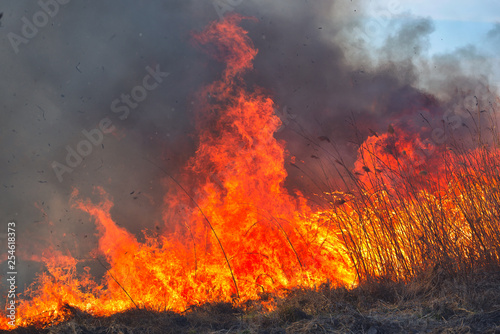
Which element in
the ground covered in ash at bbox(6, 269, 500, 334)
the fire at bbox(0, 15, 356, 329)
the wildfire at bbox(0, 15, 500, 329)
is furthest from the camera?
the fire at bbox(0, 15, 356, 329)

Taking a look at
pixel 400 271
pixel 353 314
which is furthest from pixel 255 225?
pixel 353 314

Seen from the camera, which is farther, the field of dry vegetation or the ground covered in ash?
the field of dry vegetation

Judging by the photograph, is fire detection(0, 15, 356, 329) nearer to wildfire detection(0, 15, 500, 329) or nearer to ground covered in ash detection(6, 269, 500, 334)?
wildfire detection(0, 15, 500, 329)

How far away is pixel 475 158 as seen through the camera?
423 centimetres

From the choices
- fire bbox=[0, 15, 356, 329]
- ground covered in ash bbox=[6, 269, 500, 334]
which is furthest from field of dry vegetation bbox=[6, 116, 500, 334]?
fire bbox=[0, 15, 356, 329]

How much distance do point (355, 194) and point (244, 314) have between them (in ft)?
6.16

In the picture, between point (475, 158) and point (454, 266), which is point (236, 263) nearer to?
point (454, 266)

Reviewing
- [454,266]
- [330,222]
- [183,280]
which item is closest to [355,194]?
[330,222]

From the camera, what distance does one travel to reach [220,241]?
5.42m

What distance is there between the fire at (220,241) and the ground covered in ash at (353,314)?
0.52m

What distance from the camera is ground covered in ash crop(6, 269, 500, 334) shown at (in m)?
2.87

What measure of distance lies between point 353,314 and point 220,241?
271 cm

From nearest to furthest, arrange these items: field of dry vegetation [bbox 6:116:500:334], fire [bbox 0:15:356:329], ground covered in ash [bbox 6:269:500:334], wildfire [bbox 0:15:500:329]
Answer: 1. ground covered in ash [bbox 6:269:500:334]
2. field of dry vegetation [bbox 6:116:500:334]
3. wildfire [bbox 0:15:500:329]
4. fire [bbox 0:15:356:329]

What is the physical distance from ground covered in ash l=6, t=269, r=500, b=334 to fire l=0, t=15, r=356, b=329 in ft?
1.72
